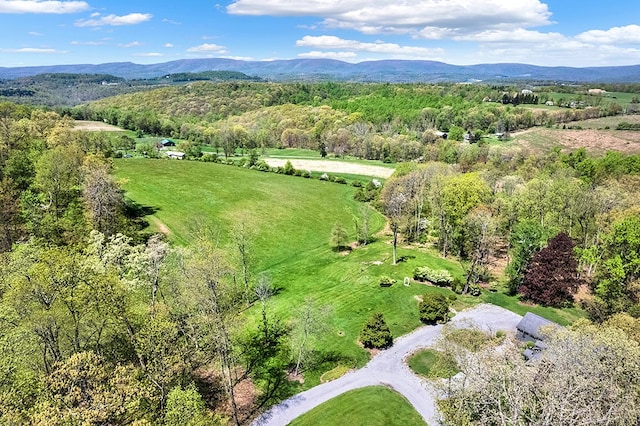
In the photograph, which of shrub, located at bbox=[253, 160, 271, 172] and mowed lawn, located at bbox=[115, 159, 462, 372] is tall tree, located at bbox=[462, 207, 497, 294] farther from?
shrub, located at bbox=[253, 160, 271, 172]

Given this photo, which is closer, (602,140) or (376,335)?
(376,335)

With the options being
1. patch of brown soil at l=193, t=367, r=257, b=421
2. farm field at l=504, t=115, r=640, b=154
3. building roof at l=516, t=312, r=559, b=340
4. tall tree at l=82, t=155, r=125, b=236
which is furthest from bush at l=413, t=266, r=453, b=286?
farm field at l=504, t=115, r=640, b=154

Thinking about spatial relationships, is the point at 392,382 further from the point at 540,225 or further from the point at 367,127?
the point at 367,127

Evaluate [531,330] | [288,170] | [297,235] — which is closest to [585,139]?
[288,170]

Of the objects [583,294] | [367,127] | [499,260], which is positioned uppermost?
[367,127]

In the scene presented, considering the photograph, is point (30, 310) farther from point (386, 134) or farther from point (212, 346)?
point (386, 134)

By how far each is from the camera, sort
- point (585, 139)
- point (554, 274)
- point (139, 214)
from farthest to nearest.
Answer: point (585, 139)
point (139, 214)
point (554, 274)

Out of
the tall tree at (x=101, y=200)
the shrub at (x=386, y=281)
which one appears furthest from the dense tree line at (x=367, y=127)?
the tall tree at (x=101, y=200)

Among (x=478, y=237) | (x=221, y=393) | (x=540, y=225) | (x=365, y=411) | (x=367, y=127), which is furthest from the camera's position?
(x=367, y=127)

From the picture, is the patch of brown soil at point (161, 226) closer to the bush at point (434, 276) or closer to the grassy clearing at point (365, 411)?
the bush at point (434, 276)
